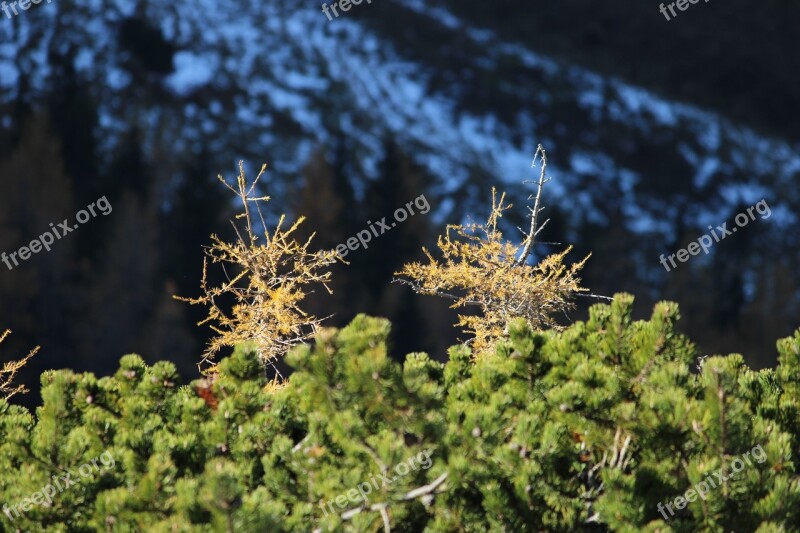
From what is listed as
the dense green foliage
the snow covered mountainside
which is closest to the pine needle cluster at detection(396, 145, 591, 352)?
the dense green foliage

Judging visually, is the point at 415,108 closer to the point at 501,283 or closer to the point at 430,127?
the point at 430,127

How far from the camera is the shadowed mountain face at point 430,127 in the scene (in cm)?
7256

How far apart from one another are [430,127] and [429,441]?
107950mm

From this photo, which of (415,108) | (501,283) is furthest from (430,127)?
(501,283)

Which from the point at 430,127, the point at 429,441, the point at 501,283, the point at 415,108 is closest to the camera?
the point at 429,441

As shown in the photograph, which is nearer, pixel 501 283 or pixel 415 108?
pixel 501 283

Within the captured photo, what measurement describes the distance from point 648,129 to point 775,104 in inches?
796

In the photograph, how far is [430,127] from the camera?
376ft

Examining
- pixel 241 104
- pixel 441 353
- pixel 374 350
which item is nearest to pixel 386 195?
pixel 441 353

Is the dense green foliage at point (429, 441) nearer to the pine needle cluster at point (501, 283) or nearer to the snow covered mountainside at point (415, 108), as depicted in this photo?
the pine needle cluster at point (501, 283)

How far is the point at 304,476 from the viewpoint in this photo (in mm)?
8641

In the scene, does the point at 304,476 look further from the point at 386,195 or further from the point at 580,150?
the point at 580,150

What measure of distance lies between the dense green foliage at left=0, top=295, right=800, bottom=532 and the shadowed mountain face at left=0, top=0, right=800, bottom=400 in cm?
4862

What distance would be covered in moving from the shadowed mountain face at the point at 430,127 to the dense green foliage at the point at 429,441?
4862cm
